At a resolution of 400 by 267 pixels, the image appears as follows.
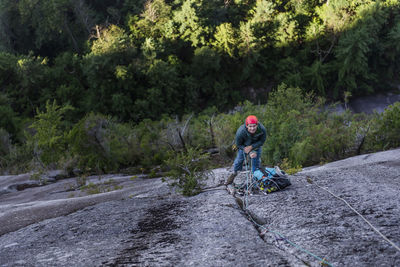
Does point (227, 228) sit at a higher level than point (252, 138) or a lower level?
lower

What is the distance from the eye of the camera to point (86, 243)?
3564 mm

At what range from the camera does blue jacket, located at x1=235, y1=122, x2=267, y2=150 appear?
16.9 ft

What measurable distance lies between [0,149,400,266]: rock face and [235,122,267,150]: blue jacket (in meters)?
0.89

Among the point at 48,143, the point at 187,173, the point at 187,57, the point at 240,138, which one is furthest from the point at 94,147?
the point at 187,57

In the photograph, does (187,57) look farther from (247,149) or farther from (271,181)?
(271,181)

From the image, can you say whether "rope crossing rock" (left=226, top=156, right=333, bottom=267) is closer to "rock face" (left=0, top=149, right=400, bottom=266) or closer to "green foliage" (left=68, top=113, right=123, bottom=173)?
"rock face" (left=0, top=149, right=400, bottom=266)

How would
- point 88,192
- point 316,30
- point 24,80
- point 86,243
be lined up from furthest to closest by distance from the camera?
1. point 316,30
2. point 24,80
3. point 88,192
4. point 86,243

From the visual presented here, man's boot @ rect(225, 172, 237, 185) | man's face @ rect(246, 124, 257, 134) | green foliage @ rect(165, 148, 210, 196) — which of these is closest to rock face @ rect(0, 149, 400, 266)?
green foliage @ rect(165, 148, 210, 196)

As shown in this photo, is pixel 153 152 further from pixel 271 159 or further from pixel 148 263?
pixel 148 263

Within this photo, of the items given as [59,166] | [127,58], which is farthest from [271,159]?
[127,58]

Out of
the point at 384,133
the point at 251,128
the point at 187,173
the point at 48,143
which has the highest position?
the point at 251,128

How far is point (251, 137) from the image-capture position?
17.0 feet

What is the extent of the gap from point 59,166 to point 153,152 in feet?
12.5

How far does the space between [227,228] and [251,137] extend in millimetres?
2079
